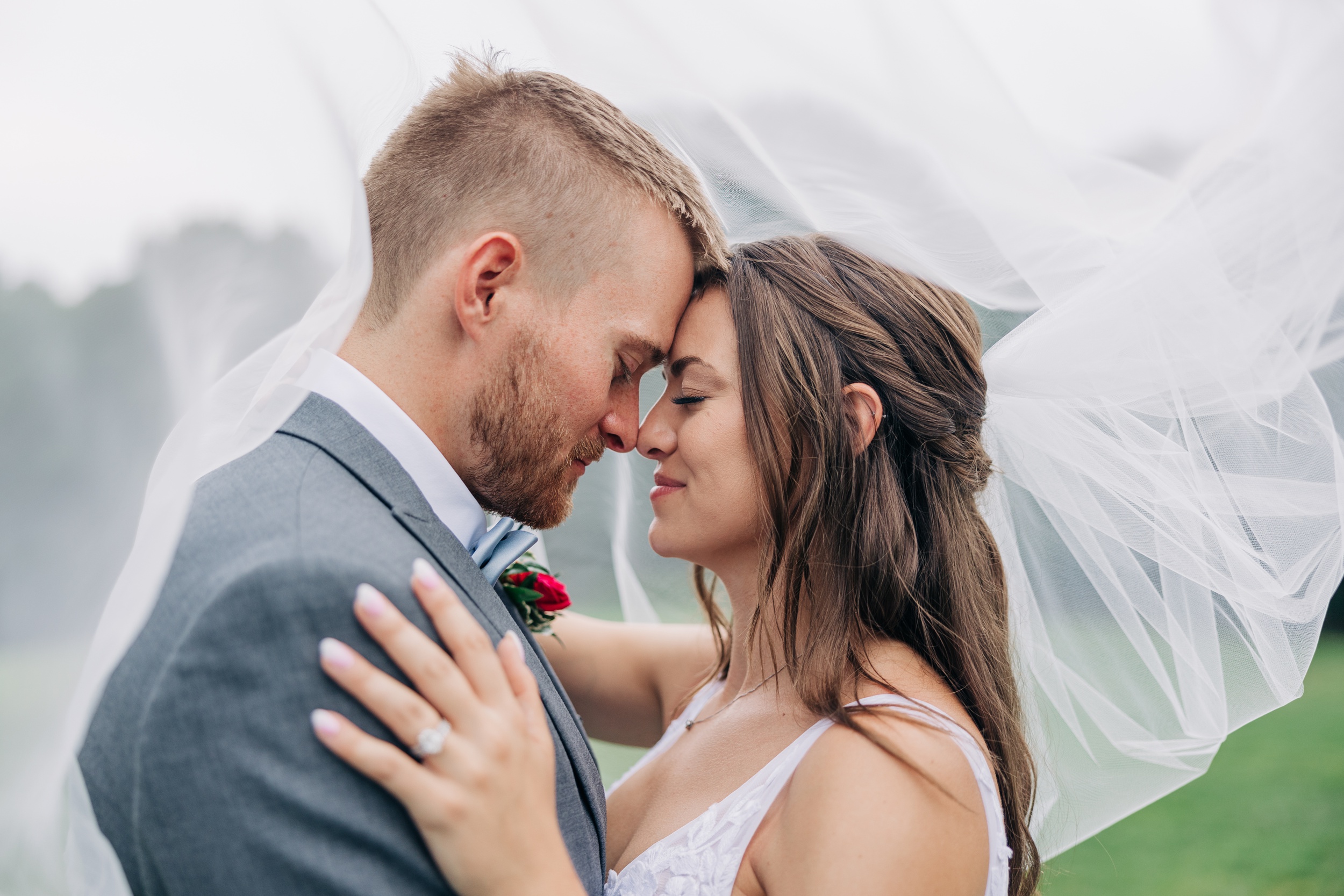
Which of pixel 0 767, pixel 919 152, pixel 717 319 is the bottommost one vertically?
pixel 717 319

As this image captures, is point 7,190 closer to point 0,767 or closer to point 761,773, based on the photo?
point 0,767

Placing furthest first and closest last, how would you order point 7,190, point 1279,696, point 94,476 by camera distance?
point 1279,696
point 94,476
point 7,190

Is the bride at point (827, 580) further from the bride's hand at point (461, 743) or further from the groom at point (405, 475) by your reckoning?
the bride's hand at point (461, 743)

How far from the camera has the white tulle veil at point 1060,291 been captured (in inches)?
73.2

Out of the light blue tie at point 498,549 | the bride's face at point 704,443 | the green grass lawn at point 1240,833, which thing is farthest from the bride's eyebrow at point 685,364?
the green grass lawn at point 1240,833

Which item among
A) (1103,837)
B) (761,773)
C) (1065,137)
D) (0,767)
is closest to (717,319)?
(1065,137)

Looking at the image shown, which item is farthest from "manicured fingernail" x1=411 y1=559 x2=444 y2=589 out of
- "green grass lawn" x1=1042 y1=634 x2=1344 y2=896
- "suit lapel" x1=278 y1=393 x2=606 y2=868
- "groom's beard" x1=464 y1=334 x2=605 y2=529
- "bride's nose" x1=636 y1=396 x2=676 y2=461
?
"green grass lawn" x1=1042 y1=634 x2=1344 y2=896

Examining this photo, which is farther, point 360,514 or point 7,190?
point 360,514

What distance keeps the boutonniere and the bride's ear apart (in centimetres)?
104

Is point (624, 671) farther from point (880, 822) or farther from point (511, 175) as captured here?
point (511, 175)

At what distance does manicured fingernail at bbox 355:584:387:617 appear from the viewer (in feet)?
5.82

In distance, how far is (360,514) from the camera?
2.00 metres

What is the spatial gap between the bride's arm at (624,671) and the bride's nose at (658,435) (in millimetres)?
1074

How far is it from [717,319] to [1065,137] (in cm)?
112
